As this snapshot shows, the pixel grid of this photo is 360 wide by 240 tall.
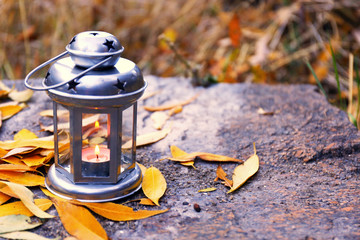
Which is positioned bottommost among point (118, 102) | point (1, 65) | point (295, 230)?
point (1, 65)

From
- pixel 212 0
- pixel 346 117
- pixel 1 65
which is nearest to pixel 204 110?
pixel 346 117

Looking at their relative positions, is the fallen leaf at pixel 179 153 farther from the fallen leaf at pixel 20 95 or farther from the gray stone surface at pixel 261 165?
the fallen leaf at pixel 20 95

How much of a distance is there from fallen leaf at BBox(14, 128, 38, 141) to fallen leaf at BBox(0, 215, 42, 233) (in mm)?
524

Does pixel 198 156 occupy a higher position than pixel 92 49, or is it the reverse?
pixel 92 49

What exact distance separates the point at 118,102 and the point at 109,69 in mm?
103

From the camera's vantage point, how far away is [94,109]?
119 centimetres

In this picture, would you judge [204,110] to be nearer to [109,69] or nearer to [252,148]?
[252,148]

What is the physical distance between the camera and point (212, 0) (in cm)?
370

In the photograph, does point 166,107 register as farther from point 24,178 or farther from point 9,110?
point 24,178

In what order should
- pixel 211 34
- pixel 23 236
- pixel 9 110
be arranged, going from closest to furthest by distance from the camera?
pixel 23 236
pixel 9 110
pixel 211 34

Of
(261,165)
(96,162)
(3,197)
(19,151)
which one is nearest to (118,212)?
(96,162)

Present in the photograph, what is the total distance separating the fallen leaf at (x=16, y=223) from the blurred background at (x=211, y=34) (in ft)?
6.40

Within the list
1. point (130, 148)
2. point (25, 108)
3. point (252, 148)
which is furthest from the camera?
point (25, 108)

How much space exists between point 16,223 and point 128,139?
43 cm
